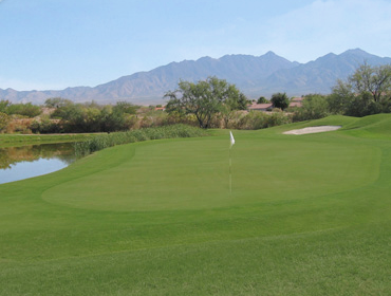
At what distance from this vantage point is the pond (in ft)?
63.6

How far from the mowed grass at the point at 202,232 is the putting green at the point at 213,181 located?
4 centimetres

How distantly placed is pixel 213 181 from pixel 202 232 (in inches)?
140

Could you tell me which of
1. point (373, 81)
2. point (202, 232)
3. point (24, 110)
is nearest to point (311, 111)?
point (373, 81)

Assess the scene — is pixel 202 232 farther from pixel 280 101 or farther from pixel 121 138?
pixel 280 101

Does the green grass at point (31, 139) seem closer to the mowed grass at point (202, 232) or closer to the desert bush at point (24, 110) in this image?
the desert bush at point (24, 110)

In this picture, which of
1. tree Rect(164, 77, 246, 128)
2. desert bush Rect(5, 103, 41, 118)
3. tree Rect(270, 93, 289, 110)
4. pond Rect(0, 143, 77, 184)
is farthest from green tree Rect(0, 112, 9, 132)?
tree Rect(270, 93, 289, 110)

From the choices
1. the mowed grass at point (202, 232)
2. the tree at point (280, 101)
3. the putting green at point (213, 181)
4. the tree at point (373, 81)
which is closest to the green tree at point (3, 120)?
the putting green at point (213, 181)

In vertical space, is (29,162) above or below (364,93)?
below

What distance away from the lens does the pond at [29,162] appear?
63.6 ft

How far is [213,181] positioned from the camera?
9289 mm

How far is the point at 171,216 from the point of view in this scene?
6391 mm

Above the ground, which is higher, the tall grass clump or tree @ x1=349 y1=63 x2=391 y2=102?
tree @ x1=349 y1=63 x2=391 y2=102

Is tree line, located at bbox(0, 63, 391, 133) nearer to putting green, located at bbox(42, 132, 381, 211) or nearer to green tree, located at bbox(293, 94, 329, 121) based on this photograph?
green tree, located at bbox(293, 94, 329, 121)

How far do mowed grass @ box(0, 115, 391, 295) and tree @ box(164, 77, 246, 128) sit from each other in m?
33.8
